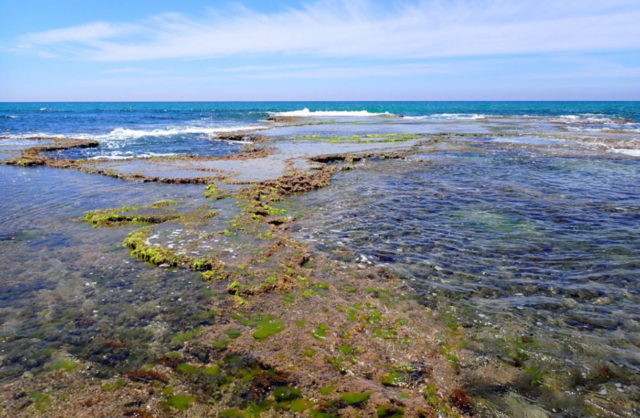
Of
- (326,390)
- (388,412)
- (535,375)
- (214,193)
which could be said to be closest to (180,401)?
(326,390)

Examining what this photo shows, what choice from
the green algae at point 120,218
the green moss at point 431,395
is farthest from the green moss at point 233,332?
the green algae at point 120,218

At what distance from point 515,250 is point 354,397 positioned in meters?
8.17

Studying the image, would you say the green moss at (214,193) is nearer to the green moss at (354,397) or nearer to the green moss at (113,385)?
the green moss at (113,385)

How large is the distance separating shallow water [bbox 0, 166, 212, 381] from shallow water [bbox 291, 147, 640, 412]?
4963 mm

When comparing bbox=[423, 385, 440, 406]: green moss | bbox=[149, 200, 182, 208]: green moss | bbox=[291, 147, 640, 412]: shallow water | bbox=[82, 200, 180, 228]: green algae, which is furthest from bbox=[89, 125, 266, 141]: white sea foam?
bbox=[423, 385, 440, 406]: green moss

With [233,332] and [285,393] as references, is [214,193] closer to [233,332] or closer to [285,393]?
[233,332]

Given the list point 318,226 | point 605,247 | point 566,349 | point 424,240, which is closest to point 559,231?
point 605,247

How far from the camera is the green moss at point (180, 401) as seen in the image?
550 centimetres

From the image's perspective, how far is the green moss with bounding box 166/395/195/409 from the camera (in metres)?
5.50

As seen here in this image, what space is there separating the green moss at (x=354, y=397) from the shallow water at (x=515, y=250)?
2589 millimetres

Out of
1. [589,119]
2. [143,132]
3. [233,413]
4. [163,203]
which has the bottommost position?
[233,413]

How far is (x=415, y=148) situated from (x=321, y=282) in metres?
30.1

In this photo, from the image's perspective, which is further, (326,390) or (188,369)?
(188,369)

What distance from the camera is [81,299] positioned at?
852 centimetres
